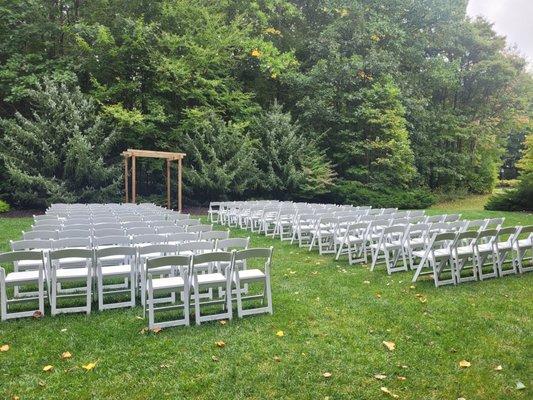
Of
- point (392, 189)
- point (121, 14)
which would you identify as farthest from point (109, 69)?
point (392, 189)

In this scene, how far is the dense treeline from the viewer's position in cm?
2123

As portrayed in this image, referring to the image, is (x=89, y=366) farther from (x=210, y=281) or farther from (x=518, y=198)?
(x=518, y=198)

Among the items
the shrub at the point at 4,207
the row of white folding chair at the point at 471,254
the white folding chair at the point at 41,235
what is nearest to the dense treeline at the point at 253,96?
the shrub at the point at 4,207

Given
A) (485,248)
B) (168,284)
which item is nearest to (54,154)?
(168,284)

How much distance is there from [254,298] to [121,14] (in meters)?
23.7

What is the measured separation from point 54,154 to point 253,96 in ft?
40.8

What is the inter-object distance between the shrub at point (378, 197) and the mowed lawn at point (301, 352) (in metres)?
17.2

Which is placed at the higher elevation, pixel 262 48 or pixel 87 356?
pixel 262 48

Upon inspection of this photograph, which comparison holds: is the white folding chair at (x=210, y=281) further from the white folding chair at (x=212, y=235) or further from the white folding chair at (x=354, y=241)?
the white folding chair at (x=354, y=241)

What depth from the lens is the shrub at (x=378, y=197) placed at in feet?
77.2

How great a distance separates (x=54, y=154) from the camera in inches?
786

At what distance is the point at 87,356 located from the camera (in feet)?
14.4

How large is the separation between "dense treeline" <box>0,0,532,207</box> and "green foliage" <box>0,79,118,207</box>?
0.26 ft

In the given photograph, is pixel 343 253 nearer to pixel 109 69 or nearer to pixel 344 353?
pixel 344 353
